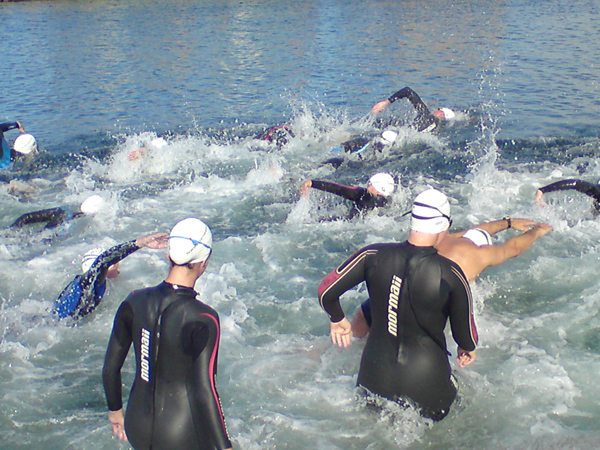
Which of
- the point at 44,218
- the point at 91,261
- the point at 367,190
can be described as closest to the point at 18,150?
the point at 44,218

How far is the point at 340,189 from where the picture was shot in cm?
806

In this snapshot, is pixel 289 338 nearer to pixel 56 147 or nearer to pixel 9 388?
pixel 9 388

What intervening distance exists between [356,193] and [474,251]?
3.31 m

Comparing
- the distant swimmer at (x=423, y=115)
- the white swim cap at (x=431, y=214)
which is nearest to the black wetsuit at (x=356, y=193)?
the distant swimmer at (x=423, y=115)

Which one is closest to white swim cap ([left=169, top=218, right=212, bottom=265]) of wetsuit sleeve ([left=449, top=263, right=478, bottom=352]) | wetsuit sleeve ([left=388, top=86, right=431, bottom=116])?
wetsuit sleeve ([left=449, top=263, right=478, bottom=352])

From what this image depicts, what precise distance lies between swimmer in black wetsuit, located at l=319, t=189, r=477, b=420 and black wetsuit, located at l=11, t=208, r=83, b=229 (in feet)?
20.5

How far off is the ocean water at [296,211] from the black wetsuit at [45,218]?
0.54ft

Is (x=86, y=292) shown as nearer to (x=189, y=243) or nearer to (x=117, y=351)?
(x=117, y=351)

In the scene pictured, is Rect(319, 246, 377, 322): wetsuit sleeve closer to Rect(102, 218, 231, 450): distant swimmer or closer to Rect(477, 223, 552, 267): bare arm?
Rect(102, 218, 231, 450): distant swimmer

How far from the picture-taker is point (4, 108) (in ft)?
58.1

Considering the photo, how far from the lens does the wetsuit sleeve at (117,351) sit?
10.1 ft

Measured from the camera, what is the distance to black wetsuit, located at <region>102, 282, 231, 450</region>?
2.96m

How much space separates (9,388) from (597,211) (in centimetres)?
804

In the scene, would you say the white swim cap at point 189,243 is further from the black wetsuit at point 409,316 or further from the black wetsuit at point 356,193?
the black wetsuit at point 356,193
